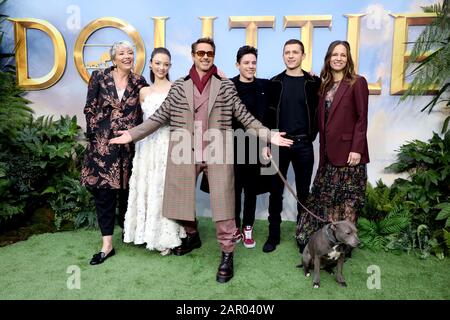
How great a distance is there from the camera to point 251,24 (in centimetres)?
499

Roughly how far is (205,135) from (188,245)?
135 cm

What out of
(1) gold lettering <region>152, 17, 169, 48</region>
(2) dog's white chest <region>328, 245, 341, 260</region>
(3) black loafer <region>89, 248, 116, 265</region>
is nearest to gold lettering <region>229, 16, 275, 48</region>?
(1) gold lettering <region>152, 17, 169, 48</region>

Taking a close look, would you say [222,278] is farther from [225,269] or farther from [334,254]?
[334,254]

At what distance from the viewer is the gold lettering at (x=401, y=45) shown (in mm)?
4750

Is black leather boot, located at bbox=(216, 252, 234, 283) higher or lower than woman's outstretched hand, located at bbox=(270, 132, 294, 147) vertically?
lower

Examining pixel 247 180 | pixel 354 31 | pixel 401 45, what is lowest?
pixel 247 180

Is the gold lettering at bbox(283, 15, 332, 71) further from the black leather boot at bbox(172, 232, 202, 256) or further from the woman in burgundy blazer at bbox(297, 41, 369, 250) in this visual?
the black leather boot at bbox(172, 232, 202, 256)

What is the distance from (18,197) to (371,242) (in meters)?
4.26

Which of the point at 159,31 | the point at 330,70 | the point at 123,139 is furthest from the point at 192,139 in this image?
the point at 159,31

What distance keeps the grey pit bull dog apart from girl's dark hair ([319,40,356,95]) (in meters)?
1.35

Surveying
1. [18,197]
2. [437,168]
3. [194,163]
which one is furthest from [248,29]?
[18,197]

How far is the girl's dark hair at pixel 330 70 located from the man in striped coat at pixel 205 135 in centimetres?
77

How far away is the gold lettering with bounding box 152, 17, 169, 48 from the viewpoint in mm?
5110
